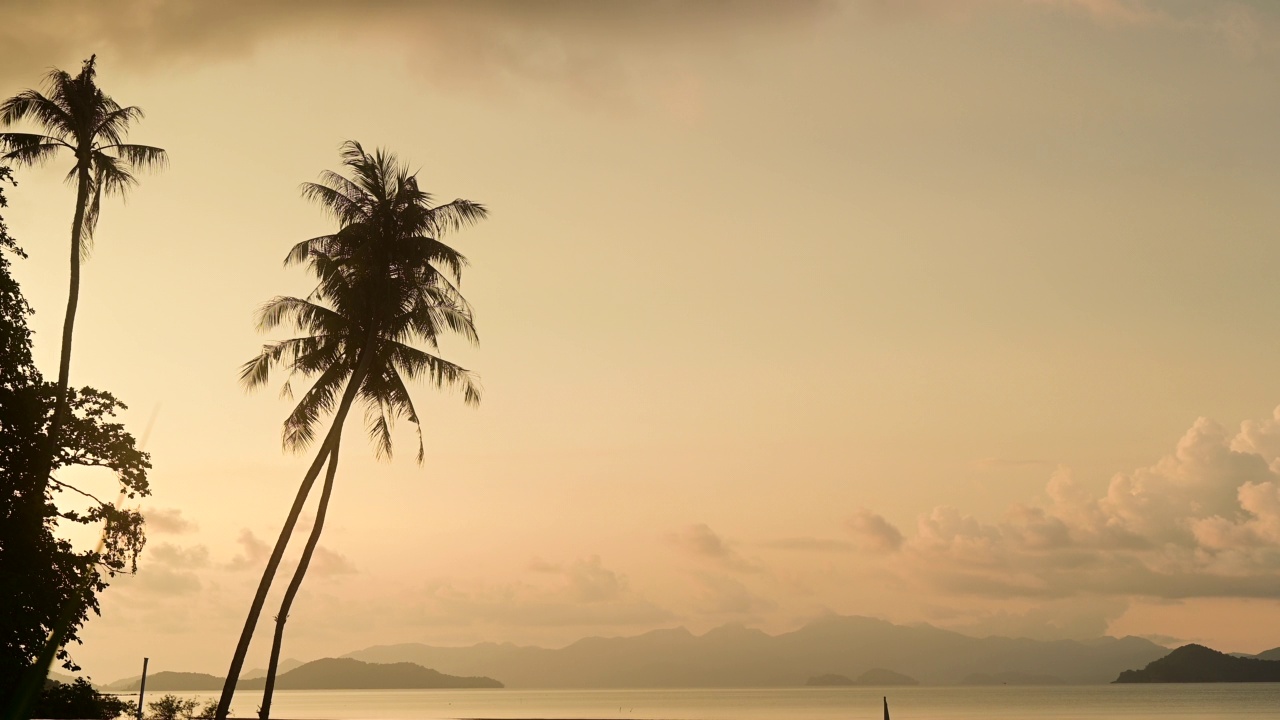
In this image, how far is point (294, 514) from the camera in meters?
30.8

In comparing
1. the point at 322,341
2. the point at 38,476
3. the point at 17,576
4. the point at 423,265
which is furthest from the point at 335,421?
the point at 17,576

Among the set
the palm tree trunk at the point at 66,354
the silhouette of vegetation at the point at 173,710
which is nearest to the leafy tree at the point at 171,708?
the silhouette of vegetation at the point at 173,710

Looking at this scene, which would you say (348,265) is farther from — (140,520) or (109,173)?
(140,520)

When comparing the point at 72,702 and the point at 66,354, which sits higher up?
the point at 66,354

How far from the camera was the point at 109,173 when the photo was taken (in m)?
29.9

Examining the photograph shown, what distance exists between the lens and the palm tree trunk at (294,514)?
29484 millimetres

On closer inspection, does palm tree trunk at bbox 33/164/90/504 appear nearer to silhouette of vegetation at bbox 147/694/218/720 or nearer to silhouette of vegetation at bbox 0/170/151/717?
silhouette of vegetation at bbox 0/170/151/717

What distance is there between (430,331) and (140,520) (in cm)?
1008

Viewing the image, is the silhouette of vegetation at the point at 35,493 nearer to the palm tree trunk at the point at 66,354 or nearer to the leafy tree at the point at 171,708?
the palm tree trunk at the point at 66,354

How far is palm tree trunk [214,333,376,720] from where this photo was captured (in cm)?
2948

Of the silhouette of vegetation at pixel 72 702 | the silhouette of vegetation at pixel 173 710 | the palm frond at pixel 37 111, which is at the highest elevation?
the palm frond at pixel 37 111

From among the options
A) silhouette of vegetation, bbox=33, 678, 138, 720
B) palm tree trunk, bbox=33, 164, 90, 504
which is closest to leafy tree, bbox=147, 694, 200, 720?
silhouette of vegetation, bbox=33, 678, 138, 720

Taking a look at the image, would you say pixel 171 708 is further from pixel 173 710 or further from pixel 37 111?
pixel 37 111

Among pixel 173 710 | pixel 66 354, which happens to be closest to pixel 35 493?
pixel 66 354
